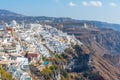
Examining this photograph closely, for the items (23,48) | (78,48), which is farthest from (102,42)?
(23,48)

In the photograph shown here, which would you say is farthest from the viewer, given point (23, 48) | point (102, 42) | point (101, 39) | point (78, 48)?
point (102, 42)

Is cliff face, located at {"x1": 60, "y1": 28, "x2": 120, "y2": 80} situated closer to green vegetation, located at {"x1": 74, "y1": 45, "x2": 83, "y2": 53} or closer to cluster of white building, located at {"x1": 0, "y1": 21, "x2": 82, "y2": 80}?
green vegetation, located at {"x1": 74, "y1": 45, "x2": 83, "y2": 53}

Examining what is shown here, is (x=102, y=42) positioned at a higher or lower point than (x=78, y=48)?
lower

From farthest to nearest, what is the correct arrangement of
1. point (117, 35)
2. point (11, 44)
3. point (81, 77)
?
point (117, 35) → point (81, 77) → point (11, 44)

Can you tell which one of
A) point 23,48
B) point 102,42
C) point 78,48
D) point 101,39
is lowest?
point 102,42

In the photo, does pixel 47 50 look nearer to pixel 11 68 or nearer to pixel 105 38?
pixel 11 68

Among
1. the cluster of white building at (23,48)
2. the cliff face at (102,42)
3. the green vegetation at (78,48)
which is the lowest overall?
the cliff face at (102,42)

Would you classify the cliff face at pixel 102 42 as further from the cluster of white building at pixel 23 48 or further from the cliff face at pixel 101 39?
the cluster of white building at pixel 23 48

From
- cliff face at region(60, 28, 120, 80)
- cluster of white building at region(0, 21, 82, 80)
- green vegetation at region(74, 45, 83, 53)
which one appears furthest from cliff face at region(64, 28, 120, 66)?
cluster of white building at region(0, 21, 82, 80)

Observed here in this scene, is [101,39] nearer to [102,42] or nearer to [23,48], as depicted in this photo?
[102,42]

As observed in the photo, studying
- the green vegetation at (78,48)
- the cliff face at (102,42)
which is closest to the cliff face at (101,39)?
the cliff face at (102,42)

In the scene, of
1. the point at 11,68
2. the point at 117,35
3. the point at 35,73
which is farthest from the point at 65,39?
the point at 117,35
